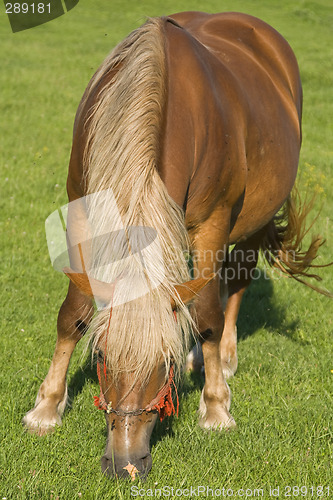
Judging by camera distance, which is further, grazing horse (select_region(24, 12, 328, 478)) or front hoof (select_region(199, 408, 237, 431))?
front hoof (select_region(199, 408, 237, 431))

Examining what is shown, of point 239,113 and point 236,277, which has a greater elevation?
point 239,113

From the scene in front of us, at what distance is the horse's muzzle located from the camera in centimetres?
297

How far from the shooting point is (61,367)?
3963 millimetres

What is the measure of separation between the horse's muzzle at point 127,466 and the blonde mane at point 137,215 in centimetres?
45

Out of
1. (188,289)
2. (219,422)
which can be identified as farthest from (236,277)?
(188,289)

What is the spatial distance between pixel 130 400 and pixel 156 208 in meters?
0.91

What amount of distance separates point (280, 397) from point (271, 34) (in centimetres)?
335

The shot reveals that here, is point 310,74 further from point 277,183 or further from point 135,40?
point 135,40

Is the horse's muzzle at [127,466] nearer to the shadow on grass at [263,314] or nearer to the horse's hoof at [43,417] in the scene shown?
the horse's hoof at [43,417]
